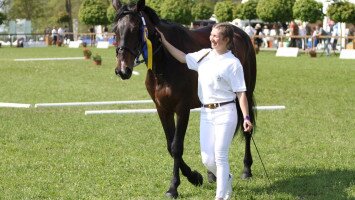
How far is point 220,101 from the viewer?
6.07 m

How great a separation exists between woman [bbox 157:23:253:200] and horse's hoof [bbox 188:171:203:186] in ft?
3.09

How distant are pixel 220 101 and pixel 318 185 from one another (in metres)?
1.92

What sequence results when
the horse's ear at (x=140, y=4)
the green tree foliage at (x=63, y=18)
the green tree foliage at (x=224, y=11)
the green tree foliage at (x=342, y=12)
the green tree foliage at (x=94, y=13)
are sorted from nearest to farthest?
the horse's ear at (x=140, y=4)
the green tree foliage at (x=342, y=12)
the green tree foliage at (x=224, y=11)
the green tree foliage at (x=94, y=13)
the green tree foliage at (x=63, y=18)

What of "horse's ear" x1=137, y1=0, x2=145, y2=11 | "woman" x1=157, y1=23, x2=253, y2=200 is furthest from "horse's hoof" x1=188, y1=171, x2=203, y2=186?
"horse's ear" x1=137, y1=0, x2=145, y2=11

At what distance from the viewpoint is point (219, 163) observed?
6023mm

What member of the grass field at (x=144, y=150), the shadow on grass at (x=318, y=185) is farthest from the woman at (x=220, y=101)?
the shadow on grass at (x=318, y=185)

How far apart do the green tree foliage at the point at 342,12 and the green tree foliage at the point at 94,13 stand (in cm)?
2734

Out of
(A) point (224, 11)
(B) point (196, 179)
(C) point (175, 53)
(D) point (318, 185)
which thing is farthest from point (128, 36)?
(A) point (224, 11)

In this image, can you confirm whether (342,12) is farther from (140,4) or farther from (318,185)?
(140,4)

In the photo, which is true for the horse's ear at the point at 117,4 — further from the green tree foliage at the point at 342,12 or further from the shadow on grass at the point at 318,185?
the green tree foliage at the point at 342,12

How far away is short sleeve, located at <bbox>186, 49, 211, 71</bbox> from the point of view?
20.9 feet

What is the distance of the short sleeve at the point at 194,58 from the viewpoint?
20.9 feet

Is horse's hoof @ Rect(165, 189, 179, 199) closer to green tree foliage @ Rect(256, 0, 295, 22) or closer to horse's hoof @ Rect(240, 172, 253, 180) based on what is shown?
horse's hoof @ Rect(240, 172, 253, 180)

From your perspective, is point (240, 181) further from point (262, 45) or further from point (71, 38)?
point (71, 38)
